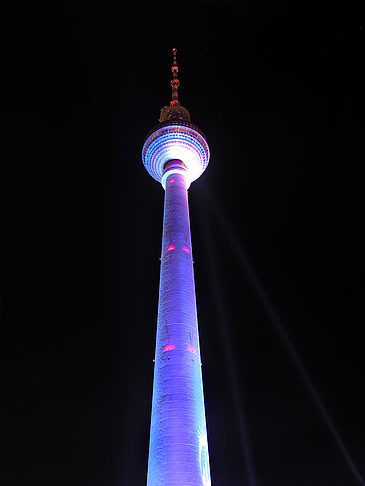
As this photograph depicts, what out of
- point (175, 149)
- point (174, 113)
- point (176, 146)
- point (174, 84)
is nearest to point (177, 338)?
point (175, 149)

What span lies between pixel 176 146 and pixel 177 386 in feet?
77.9

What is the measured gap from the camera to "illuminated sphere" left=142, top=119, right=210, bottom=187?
40219 millimetres

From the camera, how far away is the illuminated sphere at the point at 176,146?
40.2 meters

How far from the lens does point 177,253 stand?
32875mm

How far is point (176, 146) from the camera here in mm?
40188

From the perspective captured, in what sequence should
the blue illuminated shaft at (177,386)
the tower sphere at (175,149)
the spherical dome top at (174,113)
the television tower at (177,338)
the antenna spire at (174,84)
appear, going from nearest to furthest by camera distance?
1. the blue illuminated shaft at (177,386)
2. the television tower at (177,338)
3. the tower sphere at (175,149)
4. the spherical dome top at (174,113)
5. the antenna spire at (174,84)

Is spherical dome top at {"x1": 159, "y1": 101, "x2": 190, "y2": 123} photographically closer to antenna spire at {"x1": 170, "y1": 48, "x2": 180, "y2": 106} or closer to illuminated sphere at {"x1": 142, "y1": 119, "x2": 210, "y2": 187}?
antenna spire at {"x1": 170, "y1": 48, "x2": 180, "y2": 106}

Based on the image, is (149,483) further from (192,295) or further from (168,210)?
(168,210)

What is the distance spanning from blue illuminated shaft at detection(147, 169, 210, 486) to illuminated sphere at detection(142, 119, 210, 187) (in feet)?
32.1

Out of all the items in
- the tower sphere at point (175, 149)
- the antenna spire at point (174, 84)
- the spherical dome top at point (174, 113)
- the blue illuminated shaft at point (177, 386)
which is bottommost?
the blue illuminated shaft at point (177, 386)

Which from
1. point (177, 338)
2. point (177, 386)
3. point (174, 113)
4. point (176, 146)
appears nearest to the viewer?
point (177, 386)

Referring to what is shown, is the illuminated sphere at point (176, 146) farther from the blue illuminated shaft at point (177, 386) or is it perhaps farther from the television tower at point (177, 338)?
the blue illuminated shaft at point (177, 386)

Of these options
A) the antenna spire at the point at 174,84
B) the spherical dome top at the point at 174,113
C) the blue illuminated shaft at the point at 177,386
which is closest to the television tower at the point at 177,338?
the blue illuminated shaft at the point at 177,386

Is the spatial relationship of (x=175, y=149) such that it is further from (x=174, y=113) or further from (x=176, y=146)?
(x=174, y=113)
